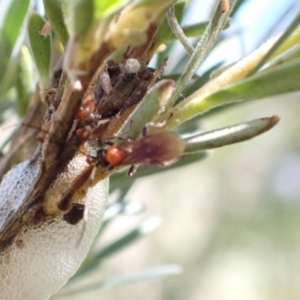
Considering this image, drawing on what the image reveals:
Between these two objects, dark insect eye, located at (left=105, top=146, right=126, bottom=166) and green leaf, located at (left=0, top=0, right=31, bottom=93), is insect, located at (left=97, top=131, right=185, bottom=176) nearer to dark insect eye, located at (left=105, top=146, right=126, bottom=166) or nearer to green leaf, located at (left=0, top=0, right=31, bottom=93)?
dark insect eye, located at (left=105, top=146, right=126, bottom=166)

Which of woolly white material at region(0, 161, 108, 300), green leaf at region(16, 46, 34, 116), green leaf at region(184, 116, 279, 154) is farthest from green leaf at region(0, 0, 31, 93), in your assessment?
green leaf at region(184, 116, 279, 154)

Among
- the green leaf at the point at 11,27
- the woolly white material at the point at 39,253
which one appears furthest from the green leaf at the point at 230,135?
the green leaf at the point at 11,27

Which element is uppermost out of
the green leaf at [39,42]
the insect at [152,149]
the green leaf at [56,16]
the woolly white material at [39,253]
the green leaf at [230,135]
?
the green leaf at [56,16]

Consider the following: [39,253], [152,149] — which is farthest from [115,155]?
[39,253]

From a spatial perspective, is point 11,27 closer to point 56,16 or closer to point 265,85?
point 56,16

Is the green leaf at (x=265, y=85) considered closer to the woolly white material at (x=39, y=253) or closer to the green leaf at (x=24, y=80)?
the woolly white material at (x=39, y=253)

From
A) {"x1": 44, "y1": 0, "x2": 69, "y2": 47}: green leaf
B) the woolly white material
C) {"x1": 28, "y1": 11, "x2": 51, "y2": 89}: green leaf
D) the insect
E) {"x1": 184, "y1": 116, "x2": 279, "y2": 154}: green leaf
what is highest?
{"x1": 44, "y1": 0, "x2": 69, "y2": 47}: green leaf

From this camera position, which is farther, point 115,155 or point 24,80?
point 24,80
